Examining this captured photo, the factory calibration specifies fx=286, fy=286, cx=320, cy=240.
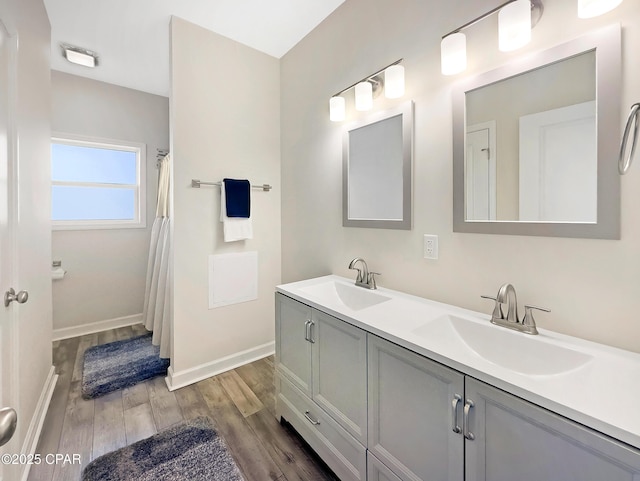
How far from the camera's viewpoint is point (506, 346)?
1.08 metres

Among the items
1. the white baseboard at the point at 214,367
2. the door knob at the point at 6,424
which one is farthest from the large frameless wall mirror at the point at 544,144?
the white baseboard at the point at 214,367

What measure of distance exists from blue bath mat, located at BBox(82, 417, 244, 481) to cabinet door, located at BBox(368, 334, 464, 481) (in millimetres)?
803

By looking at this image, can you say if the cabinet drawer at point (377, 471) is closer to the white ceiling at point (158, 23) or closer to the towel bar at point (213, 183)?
the towel bar at point (213, 183)

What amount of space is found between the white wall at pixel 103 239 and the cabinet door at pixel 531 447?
3.59 meters

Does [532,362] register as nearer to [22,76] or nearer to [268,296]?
[268,296]

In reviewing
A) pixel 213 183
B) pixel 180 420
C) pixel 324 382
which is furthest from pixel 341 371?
pixel 213 183

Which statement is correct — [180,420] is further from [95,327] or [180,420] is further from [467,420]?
[95,327]

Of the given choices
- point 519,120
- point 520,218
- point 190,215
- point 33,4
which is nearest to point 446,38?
point 519,120

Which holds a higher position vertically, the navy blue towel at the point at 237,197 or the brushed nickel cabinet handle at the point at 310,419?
the navy blue towel at the point at 237,197

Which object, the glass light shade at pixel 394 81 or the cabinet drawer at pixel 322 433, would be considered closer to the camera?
the cabinet drawer at pixel 322 433

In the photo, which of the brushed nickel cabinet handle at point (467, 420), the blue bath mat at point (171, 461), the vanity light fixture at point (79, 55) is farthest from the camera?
the vanity light fixture at point (79, 55)

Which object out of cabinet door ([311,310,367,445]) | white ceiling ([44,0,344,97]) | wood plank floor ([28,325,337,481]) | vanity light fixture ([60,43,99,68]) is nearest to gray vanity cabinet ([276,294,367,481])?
cabinet door ([311,310,367,445])

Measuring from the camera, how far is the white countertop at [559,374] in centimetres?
64

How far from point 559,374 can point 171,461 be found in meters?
1.77
